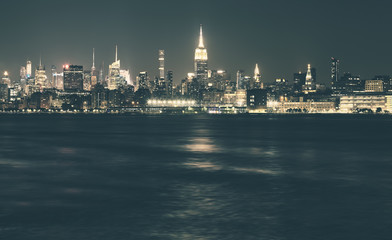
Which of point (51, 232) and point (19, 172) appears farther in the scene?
point (19, 172)

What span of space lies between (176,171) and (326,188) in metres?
14.4

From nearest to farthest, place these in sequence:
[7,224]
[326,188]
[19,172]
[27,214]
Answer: [7,224]
[27,214]
[326,188]
[19,172]

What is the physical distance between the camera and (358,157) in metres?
56.8

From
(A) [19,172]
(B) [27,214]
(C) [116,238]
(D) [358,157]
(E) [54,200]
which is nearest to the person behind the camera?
(C) [116,238]

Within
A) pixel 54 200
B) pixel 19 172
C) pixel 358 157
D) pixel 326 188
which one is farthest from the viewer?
pixel 358 157

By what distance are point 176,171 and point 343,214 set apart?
20942 mm

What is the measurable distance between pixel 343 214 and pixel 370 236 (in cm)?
403

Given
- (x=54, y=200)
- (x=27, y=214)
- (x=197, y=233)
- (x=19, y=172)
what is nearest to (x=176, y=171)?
(x=19, y=172)

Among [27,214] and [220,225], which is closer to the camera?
[220,225]

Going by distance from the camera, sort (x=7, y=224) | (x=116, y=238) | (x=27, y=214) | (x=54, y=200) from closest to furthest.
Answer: (x=116, y=238), (x=7, y=224), (x=27, y=214), (x=54, y=200)

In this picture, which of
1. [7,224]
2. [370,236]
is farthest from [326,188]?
[7,224]

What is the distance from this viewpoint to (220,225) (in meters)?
22.6

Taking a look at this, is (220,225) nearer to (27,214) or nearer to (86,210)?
(86,210)

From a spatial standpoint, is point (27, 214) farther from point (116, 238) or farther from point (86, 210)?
point (116, 238)
